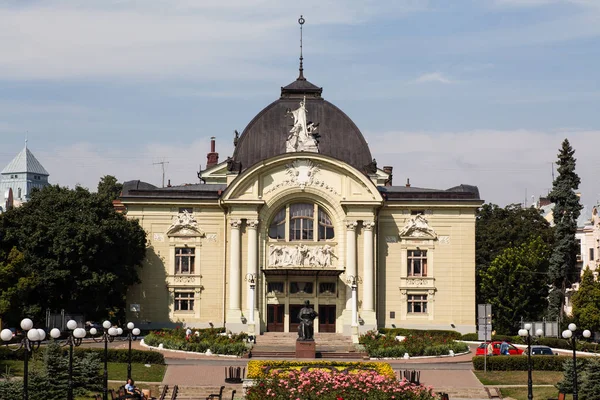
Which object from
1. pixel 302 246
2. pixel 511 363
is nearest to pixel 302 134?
pixel 302 246

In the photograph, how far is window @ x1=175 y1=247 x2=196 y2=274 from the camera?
77750 mm

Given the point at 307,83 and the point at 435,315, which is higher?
the point at 307,83

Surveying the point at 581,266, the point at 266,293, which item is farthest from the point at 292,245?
the point at 581,266

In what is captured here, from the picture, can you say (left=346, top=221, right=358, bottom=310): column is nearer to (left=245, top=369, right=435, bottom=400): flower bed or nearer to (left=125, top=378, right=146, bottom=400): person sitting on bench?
→ (left=125, top=378, right=146, bottom=400): person sitting on bench

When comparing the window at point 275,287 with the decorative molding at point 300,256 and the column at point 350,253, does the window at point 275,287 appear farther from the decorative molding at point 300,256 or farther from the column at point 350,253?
the column at point 350,253

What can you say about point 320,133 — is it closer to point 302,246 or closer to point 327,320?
point 302,246

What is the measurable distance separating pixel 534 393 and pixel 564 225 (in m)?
27.0

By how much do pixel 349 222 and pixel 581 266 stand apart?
4247 cm

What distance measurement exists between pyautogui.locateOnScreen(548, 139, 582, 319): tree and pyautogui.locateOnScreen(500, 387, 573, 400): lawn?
80.5 ft

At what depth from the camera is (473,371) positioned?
189 feet

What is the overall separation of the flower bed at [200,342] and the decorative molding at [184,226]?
10343 mm

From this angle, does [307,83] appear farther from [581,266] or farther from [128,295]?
[581,266]

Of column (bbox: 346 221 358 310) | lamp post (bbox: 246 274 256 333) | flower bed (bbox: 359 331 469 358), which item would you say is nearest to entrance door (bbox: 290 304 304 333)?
lamp post (bbox: 246 274 256 333)

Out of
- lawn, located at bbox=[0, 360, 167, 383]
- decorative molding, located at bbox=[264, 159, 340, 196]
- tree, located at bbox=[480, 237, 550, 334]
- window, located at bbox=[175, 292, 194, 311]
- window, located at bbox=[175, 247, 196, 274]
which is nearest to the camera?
lawn, located at bbox=[0, 360, 167, 383]
